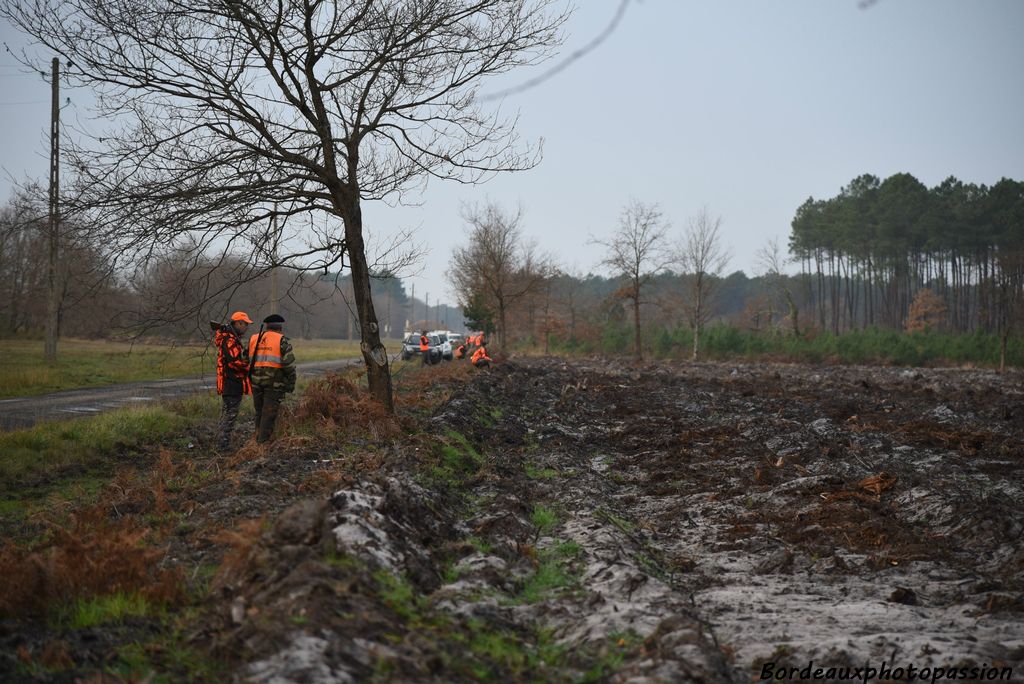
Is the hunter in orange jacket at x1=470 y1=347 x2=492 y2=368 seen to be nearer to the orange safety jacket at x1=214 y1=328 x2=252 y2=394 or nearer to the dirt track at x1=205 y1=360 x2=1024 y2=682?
the dirt track at x1=205 y1=360 x2=1024 y2=682

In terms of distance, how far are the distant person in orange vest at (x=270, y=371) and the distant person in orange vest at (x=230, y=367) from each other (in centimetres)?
45

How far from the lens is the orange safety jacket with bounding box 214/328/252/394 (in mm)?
11422

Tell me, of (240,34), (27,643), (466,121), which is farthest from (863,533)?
(240,34)

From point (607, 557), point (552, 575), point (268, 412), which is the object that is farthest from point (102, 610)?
point (268, 412)

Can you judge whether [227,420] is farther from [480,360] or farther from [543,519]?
[480,360]

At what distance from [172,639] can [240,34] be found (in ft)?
30.5

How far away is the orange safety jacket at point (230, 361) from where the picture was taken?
11422 mm

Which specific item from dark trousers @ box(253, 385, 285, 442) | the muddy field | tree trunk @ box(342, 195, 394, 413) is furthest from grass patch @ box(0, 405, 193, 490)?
tree trunk @ box(342, 195, 394, 413)

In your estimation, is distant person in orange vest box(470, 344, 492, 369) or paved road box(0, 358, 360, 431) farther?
distant person in orange vest box(470, 344, 492, 369)

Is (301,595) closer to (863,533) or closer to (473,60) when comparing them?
(863,533)

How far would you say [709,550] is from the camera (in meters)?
7.74

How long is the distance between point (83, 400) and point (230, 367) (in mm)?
8449

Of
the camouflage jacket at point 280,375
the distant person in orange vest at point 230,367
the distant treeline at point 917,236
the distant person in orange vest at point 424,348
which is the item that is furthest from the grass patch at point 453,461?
the distant treeline at point 917,236

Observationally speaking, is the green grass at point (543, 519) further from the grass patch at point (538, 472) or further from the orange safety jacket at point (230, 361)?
the orange safety jacket at point (230, 361)
